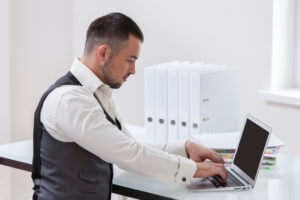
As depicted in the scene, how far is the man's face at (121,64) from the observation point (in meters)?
1.73

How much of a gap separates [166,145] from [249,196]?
0.44 metres

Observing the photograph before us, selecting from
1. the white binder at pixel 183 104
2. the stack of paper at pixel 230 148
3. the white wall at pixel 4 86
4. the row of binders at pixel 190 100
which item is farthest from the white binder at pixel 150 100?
the white wall at pixel 4 86

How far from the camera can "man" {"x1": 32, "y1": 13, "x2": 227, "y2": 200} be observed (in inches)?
63.1

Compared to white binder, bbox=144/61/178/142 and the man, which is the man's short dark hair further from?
white binder, bbox=144/61/178/142

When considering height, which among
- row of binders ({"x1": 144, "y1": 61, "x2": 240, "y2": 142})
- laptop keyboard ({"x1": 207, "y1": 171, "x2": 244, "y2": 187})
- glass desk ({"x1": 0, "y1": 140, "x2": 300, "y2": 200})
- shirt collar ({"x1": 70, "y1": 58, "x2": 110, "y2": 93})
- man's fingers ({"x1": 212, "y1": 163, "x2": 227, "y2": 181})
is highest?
shirt collar ({"x1": 70, "y1": 58, "x2": 110, "y2": 93})

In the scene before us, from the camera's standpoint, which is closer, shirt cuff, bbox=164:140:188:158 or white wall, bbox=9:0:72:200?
shirt cuff, bbox=164:140:188:158

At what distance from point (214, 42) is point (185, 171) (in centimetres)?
147

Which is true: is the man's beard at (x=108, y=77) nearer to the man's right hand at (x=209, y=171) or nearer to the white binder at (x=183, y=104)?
the man's right hand at (x=209, y=171)

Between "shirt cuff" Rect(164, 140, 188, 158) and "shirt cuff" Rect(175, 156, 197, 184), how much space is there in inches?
11.1

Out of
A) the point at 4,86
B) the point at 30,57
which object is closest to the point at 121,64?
the point at 4,86

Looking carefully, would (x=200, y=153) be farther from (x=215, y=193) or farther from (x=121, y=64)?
(x=121, y=64)

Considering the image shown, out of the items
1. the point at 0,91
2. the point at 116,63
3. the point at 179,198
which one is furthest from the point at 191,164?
the point at 0,91

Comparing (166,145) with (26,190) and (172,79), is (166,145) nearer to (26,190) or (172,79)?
(172,79)

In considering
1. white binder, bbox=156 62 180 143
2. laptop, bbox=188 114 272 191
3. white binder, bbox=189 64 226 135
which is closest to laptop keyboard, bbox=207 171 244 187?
laptop, bbox=188 114 272 191
